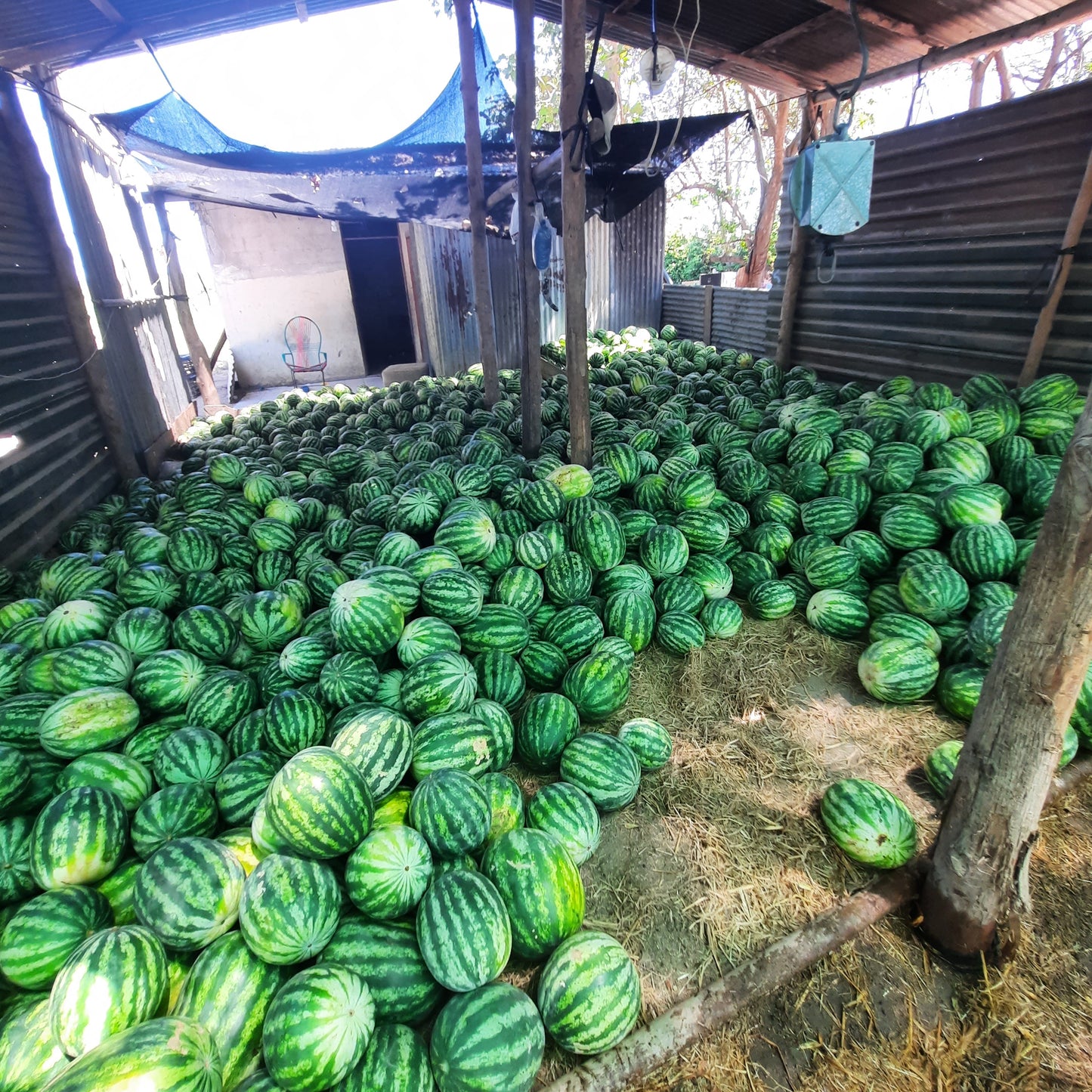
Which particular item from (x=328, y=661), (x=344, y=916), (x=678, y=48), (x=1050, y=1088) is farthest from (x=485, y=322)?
(x=1050, y=1088)

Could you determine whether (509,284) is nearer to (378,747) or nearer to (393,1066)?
(378,747)

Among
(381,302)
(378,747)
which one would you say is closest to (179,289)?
(381,302)

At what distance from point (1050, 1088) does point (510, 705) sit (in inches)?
75.8

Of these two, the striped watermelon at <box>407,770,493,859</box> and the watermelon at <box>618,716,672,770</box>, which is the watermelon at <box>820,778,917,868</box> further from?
the striped watermelon at <box>407,770,493,859</box>

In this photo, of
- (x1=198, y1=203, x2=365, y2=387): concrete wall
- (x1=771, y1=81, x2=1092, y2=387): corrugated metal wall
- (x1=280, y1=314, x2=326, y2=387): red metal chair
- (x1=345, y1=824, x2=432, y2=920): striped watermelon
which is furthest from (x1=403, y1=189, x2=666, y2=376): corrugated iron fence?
(x1=345, y1=824, x2=432, y2=920): striped watermelon

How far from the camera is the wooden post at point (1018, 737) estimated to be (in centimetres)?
138

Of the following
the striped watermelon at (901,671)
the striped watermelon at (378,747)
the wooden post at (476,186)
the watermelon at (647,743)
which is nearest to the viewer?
the striped watermelon at (378,747)

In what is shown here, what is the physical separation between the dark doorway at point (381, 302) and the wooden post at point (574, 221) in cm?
1002

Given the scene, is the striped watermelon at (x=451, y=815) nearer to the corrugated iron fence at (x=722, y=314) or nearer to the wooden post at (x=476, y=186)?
the wooden post at (x=476, y=186)

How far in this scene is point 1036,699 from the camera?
4.94 feet

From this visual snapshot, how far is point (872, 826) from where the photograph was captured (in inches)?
77.9

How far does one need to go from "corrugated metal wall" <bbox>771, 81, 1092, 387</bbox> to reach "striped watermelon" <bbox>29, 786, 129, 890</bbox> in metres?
5.76

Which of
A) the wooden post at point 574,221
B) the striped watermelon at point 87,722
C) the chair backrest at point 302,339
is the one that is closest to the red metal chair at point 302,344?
the chair backrest at point 302,339

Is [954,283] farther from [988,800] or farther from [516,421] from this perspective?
[988,800]
